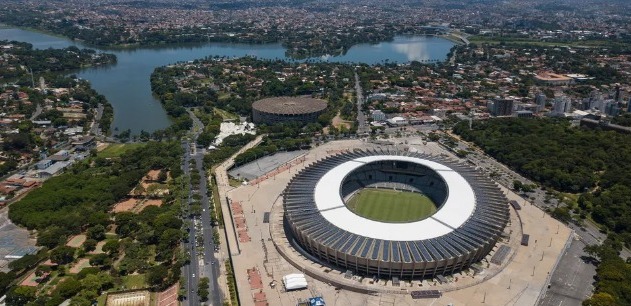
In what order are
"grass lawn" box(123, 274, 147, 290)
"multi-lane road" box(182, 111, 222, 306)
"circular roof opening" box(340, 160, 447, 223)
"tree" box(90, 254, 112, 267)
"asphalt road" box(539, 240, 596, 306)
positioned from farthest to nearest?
"circular roof opening" box(340, 160, 447, 223)
"tree" box(90, 254, 112, 267)
"grass lawn" box(123, 274, 147, 290)
"multi-lane road" box(182, 111, 222, 306)
"asphalt road" box(539, 240, 596, 306)

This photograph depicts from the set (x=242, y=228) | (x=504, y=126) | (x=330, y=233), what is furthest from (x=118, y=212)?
(x=504, y=126)

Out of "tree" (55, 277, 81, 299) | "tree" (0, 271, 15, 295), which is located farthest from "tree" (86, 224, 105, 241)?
"tree" (55, 277, 81, 299)

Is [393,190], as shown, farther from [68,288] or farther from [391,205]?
[68,288]

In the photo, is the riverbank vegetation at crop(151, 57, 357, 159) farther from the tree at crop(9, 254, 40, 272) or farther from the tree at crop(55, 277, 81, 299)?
the tree at crop(55, 277, 81, 299)

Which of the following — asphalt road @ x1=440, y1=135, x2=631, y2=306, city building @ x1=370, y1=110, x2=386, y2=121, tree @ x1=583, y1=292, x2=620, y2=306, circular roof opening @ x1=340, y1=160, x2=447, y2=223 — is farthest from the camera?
city building @ x1=370, y1=110, x2=386, y2=121

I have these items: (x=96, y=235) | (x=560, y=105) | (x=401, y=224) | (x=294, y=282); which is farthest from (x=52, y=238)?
(x=560, y=105)

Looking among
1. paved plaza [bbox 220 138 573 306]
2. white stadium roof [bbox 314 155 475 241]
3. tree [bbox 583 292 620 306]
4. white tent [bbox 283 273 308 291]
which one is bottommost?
paved plaza [bbox 220 138 573 306]
